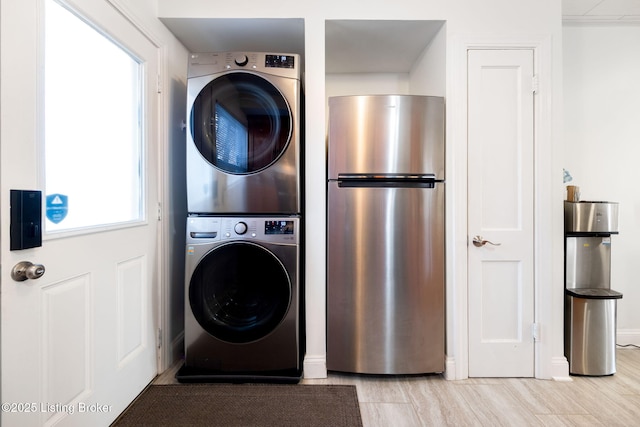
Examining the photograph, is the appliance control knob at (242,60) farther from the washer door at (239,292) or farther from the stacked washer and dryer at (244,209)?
the washer door at (239,292)

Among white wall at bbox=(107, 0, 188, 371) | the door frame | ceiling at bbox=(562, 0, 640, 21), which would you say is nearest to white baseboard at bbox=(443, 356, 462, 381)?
the door frame

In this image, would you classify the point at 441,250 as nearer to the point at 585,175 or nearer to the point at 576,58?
the point at 585,175

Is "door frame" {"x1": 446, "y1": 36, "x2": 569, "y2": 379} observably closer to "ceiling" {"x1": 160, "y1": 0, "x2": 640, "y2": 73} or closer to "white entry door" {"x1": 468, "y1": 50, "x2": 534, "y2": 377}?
"white entry door" {"x1": 468, "y1": 50, "x2": 534, "y2": 377}

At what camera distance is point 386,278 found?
199 centimetres

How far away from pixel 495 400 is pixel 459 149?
1395mm

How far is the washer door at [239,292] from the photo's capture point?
1948 millimetres

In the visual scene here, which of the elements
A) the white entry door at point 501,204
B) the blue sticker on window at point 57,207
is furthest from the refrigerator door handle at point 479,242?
the blue sticker on window at point 57,207

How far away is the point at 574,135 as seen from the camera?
254 centimetres

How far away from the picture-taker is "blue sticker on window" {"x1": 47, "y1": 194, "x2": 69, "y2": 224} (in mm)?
1263

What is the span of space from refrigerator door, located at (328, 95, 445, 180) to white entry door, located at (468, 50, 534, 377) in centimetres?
25

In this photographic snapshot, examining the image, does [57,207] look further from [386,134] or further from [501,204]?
[501,204]

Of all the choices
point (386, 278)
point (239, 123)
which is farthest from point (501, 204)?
point (239, 123)

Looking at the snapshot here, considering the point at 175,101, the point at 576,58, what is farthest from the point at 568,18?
the point at 175,101

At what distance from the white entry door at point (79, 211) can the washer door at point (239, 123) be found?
0.98 feet
